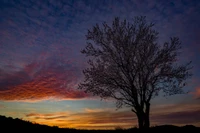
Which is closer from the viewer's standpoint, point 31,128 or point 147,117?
point 31,128

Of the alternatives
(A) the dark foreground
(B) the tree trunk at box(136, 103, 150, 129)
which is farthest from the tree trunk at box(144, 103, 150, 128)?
(A) the dark foreground

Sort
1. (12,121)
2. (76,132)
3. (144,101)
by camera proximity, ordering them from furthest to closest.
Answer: (144,101), (76,132), (12,121)

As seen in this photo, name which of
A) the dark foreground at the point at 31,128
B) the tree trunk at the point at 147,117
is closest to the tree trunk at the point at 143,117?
the tree trunk at the point at 147,117

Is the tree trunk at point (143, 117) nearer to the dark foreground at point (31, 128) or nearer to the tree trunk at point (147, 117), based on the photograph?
the tree trunk at point (147, 117)

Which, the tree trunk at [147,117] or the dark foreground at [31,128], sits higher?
the tree trunk at [147,117]

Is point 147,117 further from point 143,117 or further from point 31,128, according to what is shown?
point 31,128

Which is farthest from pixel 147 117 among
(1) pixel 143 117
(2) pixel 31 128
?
(2) pixel 31 128

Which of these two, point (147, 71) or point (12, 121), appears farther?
point (147, 71)

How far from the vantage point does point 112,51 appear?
100 feet

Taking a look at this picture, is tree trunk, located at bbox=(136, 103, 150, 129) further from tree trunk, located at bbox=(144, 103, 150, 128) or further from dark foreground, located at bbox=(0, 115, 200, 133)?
dark foreground, located at bbox=(0, 115, 200, 133)

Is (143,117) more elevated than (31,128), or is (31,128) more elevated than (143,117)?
(143,117)

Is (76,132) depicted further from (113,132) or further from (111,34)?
(111,34)

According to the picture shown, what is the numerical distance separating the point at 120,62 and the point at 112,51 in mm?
1904

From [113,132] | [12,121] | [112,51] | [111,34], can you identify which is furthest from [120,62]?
[12,121]
